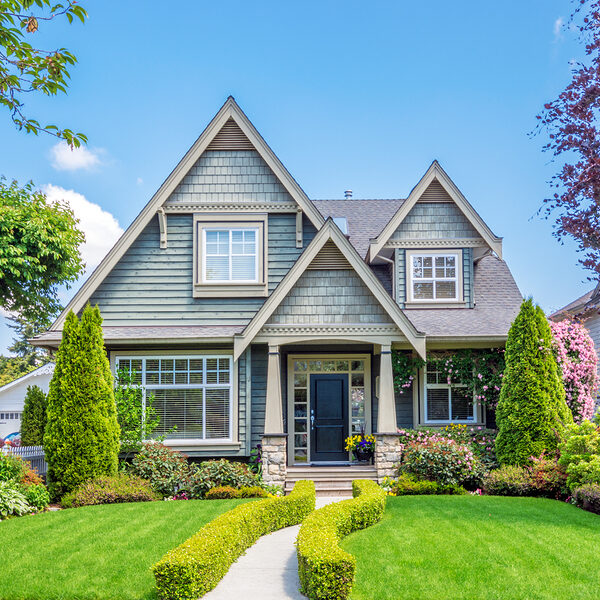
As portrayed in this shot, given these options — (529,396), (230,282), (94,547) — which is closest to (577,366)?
(529,396)

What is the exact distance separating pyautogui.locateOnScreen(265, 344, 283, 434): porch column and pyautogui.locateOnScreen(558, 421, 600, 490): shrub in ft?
17.8

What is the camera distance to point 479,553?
7.38 meters

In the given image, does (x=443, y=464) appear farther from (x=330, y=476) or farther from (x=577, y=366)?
(x=577, y=366)

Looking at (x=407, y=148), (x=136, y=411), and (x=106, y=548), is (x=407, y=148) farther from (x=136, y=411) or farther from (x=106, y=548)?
(x=106, y=548)

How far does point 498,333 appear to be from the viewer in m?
14.1

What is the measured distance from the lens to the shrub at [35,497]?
11.3 meters

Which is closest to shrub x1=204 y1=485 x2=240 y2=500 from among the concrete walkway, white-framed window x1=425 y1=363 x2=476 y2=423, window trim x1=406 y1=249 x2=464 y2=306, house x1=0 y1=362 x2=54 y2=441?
the concrete walkway

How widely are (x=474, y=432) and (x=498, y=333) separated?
2.25 m

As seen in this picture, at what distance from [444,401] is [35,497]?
8.84 metres

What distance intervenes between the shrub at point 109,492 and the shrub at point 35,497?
1.03 feet

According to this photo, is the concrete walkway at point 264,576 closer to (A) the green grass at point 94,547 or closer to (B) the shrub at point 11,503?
(A) the green grass at point 94,547

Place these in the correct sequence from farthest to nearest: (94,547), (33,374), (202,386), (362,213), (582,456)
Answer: (33,374) → (362,213) → (202,386) → (582,456) → (94,547)

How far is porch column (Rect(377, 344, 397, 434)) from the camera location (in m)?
13.1

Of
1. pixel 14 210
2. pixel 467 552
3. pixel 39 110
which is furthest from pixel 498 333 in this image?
pixel 14 210
